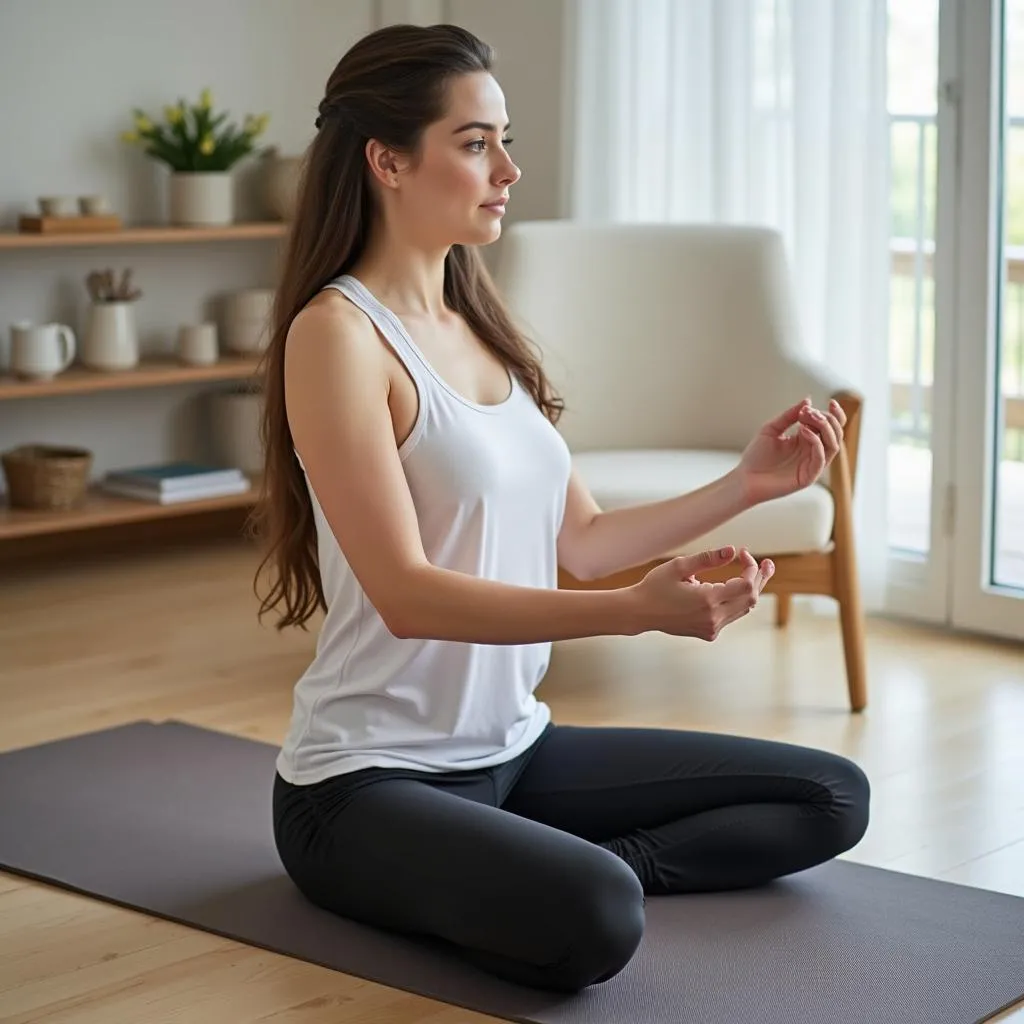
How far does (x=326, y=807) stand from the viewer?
7.34 ft

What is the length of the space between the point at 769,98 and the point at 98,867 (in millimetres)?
2455

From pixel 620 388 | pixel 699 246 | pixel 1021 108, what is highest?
pixel 1021 108

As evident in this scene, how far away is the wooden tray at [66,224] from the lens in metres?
4.45

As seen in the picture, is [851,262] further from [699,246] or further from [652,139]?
[652,139]

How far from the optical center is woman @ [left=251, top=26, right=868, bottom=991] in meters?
2.09

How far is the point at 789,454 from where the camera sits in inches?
90.3

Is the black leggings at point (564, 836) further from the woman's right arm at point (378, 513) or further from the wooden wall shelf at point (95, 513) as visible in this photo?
the wooden wall shelf at point (95, 513)

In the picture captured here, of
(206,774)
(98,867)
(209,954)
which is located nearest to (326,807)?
(209,954)

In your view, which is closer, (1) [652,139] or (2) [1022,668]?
(2) [1022,668]

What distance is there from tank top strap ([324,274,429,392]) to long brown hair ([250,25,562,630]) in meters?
0.04

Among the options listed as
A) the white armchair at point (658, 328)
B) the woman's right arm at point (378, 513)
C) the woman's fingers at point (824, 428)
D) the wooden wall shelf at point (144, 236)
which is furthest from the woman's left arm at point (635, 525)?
the wooden wall shelf at point (144, 236)

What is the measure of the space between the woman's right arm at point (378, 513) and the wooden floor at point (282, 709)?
1.45 feet

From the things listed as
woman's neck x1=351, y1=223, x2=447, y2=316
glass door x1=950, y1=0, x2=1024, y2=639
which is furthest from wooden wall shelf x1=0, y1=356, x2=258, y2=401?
woman's neck x1=351, y1=223, x2=447, y2=316

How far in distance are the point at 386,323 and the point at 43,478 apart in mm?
2433
